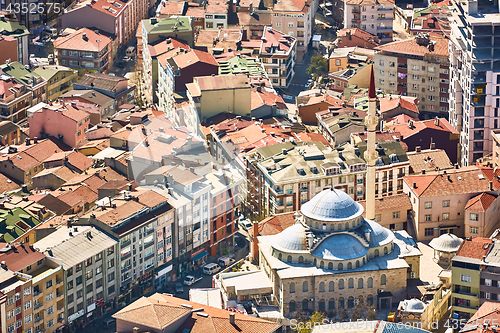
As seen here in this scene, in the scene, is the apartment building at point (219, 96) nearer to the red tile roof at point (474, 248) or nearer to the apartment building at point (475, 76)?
the apartment building at point (475, 76)

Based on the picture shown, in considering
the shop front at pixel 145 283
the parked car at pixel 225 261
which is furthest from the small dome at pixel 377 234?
the shop front at pixel 145 283

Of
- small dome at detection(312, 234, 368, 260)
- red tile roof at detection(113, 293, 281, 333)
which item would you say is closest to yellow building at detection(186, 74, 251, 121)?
small dome at detection(312, 234, 368, 260)

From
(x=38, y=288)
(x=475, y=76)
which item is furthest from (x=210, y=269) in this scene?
(x=475, y=76)

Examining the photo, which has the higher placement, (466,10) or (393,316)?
(466,10)

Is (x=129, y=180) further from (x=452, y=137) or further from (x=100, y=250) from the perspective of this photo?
(x=452, y=137)

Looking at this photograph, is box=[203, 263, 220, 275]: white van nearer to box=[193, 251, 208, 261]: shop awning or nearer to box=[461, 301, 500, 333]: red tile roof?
box=[193, 251, 208, 261]: shop awning

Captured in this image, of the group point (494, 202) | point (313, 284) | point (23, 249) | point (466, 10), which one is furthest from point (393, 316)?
point (466, 10)
